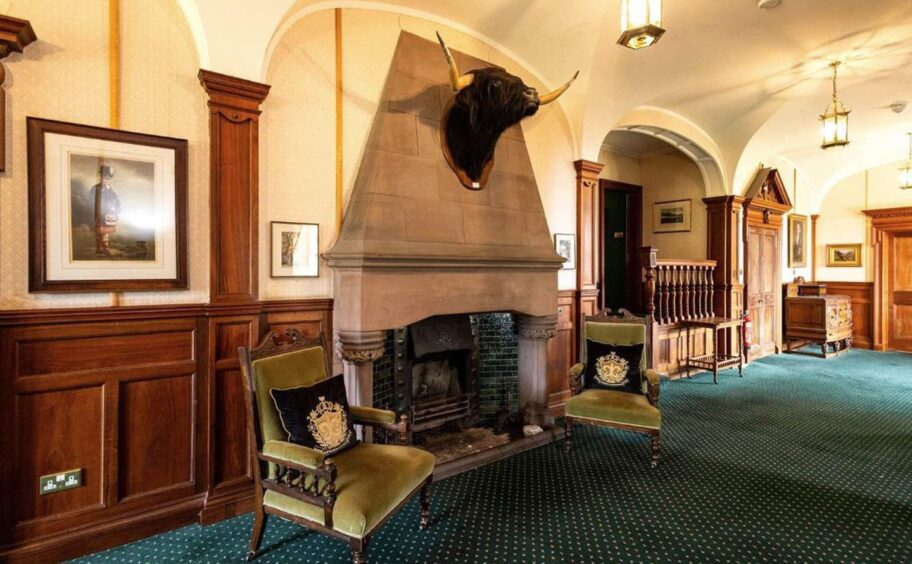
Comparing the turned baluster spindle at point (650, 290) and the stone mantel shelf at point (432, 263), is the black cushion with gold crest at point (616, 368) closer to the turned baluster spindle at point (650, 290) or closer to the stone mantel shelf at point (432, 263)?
the stone mantel shelf at point (432, 263)

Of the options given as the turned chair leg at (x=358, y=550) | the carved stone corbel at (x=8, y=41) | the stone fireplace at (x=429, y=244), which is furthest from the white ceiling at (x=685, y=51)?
the turned chair leg at (x=358, y=550)

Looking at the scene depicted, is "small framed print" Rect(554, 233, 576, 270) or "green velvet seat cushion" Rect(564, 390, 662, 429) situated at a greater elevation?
"small framed print" Rect(554, 233, 576, 270)

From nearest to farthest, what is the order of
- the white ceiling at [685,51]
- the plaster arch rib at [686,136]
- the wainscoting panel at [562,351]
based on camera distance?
the white ceiling at [685,51] < the wainscoting panel at [562,351] < the plaster arch rib at [686,136]

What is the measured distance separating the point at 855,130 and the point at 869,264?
10.5ft

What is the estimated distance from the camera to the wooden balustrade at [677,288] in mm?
5578

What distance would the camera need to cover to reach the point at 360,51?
3223 millimetres

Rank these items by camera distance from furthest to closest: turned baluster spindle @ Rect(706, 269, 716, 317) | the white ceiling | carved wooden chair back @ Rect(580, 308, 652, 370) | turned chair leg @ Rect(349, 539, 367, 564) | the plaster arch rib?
turned baluster spindle @ Rect(706, 269, 716, 317)
the plaster arch rib
carved wooden chair back @ Rect(580, 308, 652, 370)
the white ceiling
turned chair leg @ Rect(349, 539, 367, 564)

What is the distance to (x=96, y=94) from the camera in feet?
7.68

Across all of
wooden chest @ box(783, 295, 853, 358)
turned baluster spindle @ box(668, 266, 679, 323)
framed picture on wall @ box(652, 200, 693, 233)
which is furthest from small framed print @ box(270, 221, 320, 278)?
wooden chest @ box(783, 295, 853, 358)

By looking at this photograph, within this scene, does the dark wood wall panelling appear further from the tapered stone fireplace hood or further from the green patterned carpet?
the tapered stone fireplace hood

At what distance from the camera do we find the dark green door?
7.32 m

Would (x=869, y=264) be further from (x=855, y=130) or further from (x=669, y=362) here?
(x=669, y=362)

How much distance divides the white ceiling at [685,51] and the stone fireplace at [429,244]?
62 cm

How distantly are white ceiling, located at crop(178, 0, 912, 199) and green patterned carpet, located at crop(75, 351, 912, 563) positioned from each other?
2772mm
